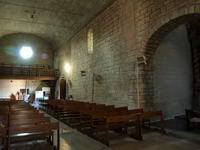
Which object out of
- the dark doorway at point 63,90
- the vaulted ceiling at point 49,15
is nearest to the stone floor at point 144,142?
the vaulted ceiling at point 49,15

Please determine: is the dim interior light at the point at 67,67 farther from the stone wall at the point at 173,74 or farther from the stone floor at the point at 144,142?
the stone floor at the point at 144,142

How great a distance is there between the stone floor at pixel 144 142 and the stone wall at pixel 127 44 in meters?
1.74

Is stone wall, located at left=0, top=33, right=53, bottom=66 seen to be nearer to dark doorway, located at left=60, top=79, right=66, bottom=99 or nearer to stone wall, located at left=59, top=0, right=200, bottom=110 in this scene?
dark doorway, located at left=60, top=79, right=66, bottom=99

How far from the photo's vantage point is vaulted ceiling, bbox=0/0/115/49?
27.8ft

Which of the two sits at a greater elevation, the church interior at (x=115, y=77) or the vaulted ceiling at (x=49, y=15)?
the vaulted ceiling at (x=49, y=15)

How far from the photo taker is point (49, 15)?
9930 mm

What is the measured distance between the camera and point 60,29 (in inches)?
475

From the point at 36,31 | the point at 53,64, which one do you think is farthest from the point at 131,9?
the point at 53,64

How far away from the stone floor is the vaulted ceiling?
247 inches

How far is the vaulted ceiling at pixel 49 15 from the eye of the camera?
8.48m

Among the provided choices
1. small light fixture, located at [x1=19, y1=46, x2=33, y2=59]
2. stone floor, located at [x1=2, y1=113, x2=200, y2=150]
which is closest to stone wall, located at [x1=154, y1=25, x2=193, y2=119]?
stone floor, located at [x1=2, y1=113, x2=200, y2=150]

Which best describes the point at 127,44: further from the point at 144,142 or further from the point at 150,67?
the point at 144,142

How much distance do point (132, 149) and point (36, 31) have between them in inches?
503

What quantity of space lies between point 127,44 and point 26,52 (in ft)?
40.0
